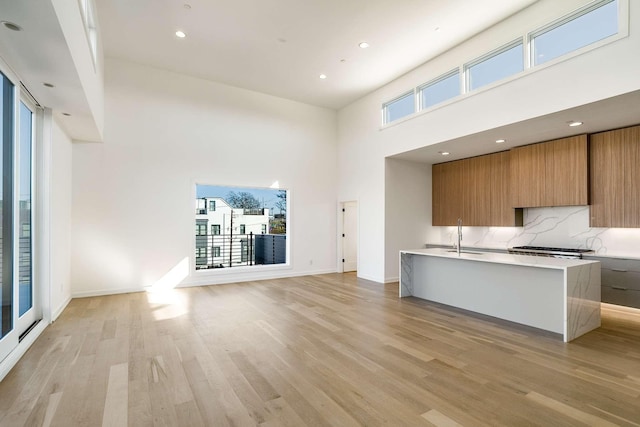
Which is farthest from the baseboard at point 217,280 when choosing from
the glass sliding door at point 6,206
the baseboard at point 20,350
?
the glass sliding door at point 6,206

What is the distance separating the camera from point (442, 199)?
24.5 ft

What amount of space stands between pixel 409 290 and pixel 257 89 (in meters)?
5.40

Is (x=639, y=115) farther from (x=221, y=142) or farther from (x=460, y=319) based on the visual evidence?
(x=221, y=142)

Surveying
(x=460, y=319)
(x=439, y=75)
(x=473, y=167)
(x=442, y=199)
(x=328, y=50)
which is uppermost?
(x=328, y=50)

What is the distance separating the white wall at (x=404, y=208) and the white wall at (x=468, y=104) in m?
0.13

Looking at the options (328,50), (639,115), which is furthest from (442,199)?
(328,50)

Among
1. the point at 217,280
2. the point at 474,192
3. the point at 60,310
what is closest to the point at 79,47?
the point at 60,310

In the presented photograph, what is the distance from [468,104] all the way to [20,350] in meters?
6.52

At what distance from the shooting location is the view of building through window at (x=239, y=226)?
7.13m

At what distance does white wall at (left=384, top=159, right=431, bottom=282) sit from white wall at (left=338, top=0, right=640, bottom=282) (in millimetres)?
131

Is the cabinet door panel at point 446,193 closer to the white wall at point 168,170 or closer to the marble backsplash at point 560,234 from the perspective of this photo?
the marble backsplash at point 560,234

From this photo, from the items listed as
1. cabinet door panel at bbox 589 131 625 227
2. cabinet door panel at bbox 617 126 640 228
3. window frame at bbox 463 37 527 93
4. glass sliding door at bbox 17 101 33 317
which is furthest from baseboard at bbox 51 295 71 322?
cabinet door panel at bbox 617 126 640 228

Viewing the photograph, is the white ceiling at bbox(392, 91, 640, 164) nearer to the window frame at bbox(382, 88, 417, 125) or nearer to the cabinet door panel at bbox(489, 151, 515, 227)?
the cabinet door panel at bbox(489, 151, 515, 227)

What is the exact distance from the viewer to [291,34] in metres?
5.02
